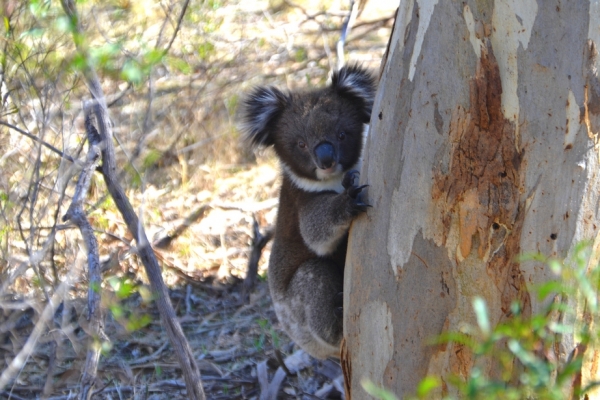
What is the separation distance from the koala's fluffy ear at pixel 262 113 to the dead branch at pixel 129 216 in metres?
0.98

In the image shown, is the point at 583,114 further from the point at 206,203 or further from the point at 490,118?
the point at 206,203

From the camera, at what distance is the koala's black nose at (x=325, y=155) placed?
352 centimetres

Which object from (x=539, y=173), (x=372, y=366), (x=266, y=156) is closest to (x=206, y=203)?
(x=266, y=156)

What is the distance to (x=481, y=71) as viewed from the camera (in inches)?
96.2

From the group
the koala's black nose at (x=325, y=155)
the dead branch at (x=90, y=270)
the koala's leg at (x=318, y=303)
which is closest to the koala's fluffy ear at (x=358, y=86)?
the koala's black nose at (x=325, y=155)

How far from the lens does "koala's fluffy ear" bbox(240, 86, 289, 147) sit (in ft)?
13.1

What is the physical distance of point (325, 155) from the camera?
11.7 feet

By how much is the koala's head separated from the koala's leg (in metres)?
0.49

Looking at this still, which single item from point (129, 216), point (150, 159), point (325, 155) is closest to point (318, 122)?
point (325, 155)

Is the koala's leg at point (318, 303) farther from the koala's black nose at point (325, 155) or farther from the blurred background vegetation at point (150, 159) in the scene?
the blurred background vegetation at point (150, 159)

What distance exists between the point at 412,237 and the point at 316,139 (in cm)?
122

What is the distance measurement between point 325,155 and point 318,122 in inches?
9.9

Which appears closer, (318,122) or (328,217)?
(328,217)

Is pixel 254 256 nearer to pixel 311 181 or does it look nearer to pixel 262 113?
pixel 262 113
